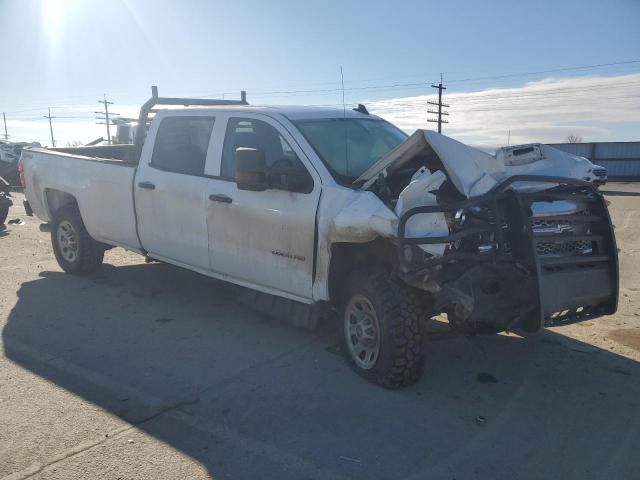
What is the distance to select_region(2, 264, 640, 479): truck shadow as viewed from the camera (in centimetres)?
340

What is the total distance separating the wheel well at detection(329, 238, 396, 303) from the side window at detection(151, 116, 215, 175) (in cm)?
188

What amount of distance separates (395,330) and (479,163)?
1318mm

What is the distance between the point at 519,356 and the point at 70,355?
12.5 ft

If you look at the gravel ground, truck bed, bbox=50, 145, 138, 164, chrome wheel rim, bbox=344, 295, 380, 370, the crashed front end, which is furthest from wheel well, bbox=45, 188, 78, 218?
the crashed front end

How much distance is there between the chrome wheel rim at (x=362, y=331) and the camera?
436cm

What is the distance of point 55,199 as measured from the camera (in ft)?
25.9

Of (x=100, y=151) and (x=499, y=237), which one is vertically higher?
(x=100, y=151)

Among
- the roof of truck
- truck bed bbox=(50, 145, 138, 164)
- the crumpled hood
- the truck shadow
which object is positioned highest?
the roof of truck

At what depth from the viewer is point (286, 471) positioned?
10.8ft

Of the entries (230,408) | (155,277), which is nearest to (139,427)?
(230,408)

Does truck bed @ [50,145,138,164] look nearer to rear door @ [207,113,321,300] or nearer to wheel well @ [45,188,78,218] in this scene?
wheel well @ [45,188,78,218]

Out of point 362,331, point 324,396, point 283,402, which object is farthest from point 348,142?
point 283,402

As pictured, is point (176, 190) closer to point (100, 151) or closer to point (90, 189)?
point (90, 189)

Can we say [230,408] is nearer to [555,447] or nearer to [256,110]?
[555,447]
